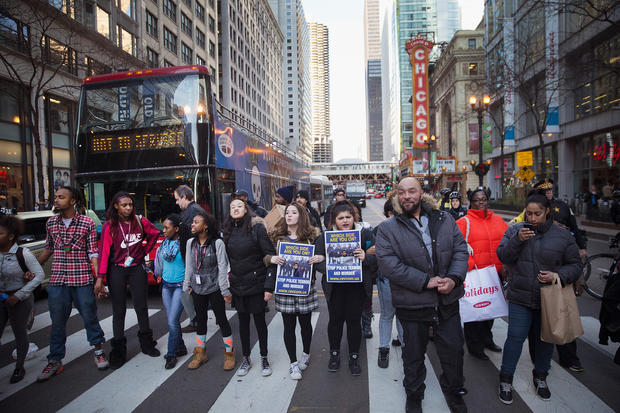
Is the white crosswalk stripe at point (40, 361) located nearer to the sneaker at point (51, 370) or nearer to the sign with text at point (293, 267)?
the sneaker at point (51, 370)

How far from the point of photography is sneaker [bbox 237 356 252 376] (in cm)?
398

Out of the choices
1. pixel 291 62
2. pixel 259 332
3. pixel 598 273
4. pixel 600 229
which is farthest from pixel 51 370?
pixel 291 62

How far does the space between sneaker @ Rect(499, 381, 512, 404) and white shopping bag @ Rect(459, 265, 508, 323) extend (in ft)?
2.23

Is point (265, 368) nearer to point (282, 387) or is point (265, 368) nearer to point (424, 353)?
point (282, 387)

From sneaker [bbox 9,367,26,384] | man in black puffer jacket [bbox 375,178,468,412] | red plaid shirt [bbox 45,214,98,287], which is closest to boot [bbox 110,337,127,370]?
red plaid shirt [bbox 45,214,98,287]

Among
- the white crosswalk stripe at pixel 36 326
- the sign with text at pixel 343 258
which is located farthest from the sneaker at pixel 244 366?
the white crosswalk stripe at pixel 36 326

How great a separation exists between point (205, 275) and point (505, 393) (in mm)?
3308

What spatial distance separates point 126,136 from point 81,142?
3.56 ft

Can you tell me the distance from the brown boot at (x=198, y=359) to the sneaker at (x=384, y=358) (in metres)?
2.09

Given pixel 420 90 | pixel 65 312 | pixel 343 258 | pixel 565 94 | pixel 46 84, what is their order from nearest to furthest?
1. pixel 343 258
2. pixel 65 312
3. pixel 46 84
4. pixel 565 94
5. pixel 420 90

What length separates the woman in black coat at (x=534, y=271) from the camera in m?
3.29

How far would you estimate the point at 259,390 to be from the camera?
3672 mm

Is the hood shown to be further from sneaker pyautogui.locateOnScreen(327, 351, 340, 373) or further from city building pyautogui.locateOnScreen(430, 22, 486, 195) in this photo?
city building pyautogui.locateOnScreen(430, 22, 486, 195)

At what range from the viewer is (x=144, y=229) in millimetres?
4625
